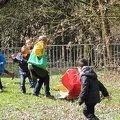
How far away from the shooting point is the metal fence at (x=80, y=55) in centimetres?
1591

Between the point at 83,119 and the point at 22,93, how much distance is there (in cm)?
308

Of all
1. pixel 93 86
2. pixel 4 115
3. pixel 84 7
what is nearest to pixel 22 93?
pixel 4 115

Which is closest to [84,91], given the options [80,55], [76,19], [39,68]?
[39,68]

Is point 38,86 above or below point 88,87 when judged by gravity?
below

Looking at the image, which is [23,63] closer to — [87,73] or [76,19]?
[87,73]

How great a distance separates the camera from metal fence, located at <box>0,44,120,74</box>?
15.9 metres

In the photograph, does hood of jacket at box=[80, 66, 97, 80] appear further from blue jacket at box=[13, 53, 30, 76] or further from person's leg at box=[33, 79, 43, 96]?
blue jacket at box=[13, 53, 30, 76]

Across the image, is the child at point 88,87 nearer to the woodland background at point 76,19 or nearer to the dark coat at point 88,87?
the dark coat at point 88,87

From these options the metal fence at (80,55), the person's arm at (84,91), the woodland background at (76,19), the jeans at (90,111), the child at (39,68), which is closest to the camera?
the person's arm at (84,91)

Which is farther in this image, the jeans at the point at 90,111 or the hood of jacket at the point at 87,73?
the jeans at the point at 90,111

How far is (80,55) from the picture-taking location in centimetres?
1722

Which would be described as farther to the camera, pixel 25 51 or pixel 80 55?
pixel 80 55

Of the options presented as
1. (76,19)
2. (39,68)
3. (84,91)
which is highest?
(76,19)

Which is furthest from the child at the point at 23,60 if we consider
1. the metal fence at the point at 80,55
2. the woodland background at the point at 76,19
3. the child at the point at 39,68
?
the metal fence at the point at 80,55
